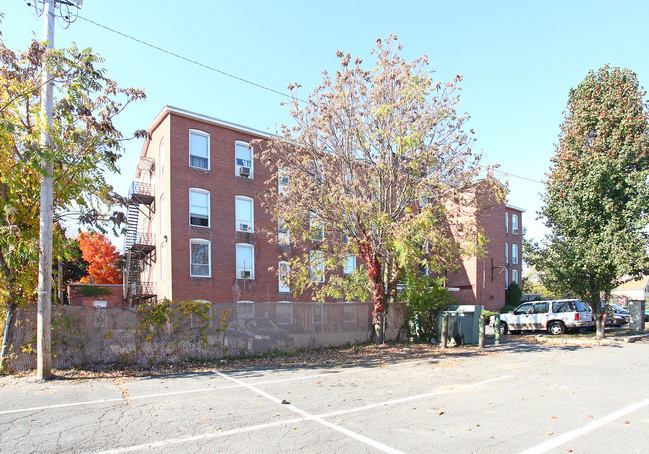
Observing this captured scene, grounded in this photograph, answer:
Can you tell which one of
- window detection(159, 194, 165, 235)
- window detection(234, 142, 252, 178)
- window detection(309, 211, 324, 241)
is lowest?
window detection(309, 211, 324, 241)

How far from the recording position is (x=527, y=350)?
1424 centimetres

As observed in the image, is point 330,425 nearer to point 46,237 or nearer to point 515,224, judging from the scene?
point 46,237

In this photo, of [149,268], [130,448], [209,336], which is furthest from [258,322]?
[149,268]

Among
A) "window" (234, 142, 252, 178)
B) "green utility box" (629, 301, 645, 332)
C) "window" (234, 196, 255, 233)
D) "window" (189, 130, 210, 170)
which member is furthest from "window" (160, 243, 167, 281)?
"green utility box" (629, 301, 645, 332)

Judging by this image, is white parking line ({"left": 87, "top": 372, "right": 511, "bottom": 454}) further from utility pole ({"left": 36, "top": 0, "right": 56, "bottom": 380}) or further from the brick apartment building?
the brick apartment building

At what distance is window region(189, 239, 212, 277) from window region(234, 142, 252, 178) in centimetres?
462

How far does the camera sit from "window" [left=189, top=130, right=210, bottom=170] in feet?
79.6

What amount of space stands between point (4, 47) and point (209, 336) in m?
8.44

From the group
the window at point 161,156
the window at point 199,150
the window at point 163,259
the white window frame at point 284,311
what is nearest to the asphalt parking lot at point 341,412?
the white window frame at point 284,311

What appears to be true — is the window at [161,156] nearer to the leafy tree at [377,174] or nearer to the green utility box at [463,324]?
the leafy tree at [377,174]

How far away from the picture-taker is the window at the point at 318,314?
46.4 ft

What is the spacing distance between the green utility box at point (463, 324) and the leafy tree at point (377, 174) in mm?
1915

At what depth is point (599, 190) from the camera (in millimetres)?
16922

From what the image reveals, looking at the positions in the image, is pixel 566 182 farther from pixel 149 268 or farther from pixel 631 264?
pixel 149 268
